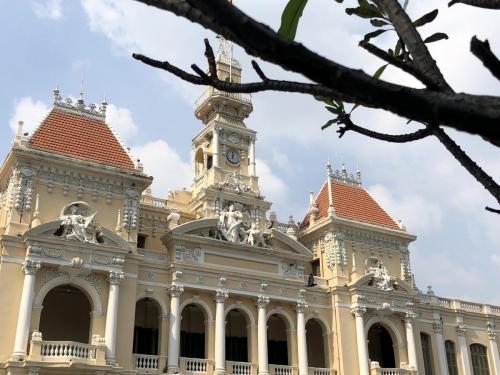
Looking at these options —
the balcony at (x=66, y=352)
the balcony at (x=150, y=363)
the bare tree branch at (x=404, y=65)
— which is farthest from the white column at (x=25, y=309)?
the bare tree branch at (x=404, y=65)

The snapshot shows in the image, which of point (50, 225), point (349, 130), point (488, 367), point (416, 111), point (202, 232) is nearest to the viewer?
point (416, 111)

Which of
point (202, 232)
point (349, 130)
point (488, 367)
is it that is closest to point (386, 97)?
point (349, 130)

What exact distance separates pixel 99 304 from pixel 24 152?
6121 millimetres

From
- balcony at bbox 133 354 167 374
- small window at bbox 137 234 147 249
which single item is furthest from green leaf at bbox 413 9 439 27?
small window at bbox 137 234 147 249

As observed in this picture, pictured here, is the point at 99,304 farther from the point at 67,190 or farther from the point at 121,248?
the point at 67,190

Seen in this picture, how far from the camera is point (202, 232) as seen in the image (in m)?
24.8

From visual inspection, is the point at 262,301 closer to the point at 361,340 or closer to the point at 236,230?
the point at 236,230

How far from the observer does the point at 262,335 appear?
2419 centimetres

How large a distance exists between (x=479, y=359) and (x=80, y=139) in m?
23.1

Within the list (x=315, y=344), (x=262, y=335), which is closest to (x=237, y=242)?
(x=262, y=335)

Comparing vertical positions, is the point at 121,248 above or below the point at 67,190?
below

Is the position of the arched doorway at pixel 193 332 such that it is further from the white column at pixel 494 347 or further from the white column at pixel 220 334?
the white column at pixel 494 347

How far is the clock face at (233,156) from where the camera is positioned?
1134 inches

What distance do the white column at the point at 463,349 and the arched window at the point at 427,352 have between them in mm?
2072
